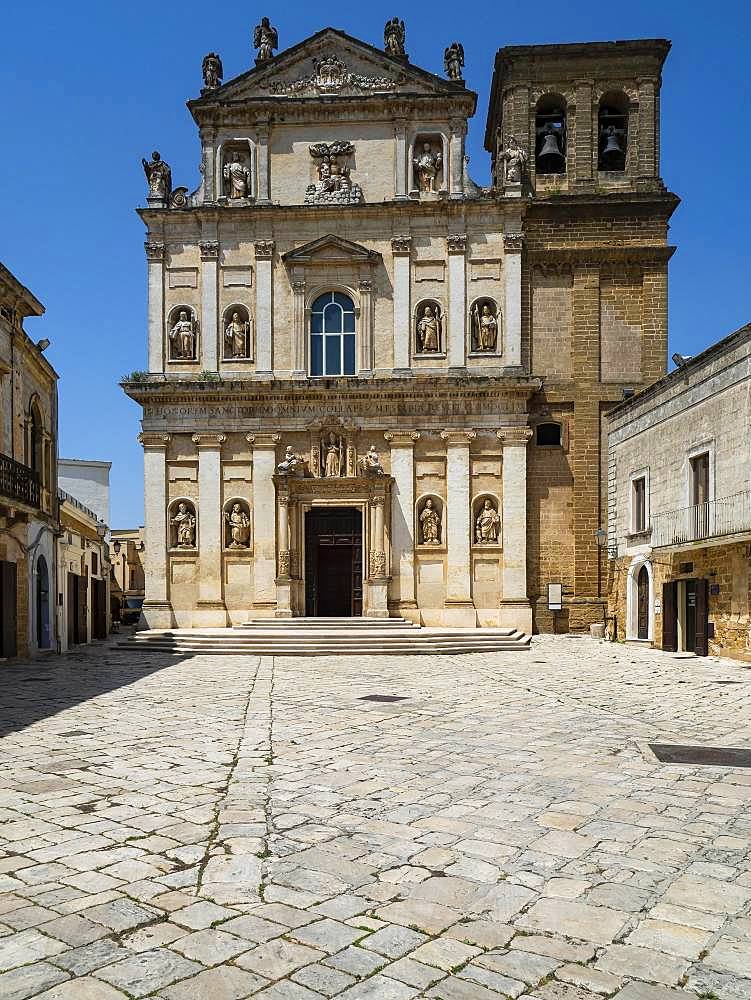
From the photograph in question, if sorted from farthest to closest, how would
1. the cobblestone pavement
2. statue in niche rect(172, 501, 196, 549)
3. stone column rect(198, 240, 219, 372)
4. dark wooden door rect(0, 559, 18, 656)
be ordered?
1. stone column rect(198, 240, 219, 372)
2. statue in niche rect(172, 501, 196, 549)
3. dark wooden door rect(0, 559, 18, 656)
4. the cobblestone pavement

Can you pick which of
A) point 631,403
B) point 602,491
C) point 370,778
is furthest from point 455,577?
point 370,778

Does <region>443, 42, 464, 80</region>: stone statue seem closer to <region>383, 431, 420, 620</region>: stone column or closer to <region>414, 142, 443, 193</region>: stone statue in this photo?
<region>414, 142, 443, 193</region>: stone statue

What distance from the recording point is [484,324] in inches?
983

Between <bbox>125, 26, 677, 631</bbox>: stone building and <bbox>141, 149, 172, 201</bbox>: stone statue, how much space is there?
0.21ft

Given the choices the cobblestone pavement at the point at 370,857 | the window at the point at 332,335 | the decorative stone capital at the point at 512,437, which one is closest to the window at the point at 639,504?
the decorative stone capital at the point at 512,437

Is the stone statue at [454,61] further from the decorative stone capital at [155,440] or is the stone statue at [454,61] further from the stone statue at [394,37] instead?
the decorative stone capital at [155,440]

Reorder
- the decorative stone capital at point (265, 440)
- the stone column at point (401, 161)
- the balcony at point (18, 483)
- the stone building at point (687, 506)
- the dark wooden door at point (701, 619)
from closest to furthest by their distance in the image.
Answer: the stone building at point (687, 506), the balcony at point (18, 483), the dark wooden door at point (701, 619), the decorative stone capital at point (265, 440), the stone column at point (401, 161)

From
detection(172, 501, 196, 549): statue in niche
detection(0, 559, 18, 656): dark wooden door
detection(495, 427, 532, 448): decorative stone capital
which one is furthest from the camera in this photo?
detection(172, 501, 196, 549): statue in niche

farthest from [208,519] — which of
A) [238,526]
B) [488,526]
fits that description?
[488,526]

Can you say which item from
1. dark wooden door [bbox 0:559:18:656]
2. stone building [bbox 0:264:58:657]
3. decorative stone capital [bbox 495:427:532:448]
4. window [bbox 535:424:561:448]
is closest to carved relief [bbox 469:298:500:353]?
decorative stone capital [bbox 495:427:532:448]

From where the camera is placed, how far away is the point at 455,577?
79.9 feet

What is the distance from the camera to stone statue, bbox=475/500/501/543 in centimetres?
2464

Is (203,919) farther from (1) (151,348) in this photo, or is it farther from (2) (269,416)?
(1) (151,348)

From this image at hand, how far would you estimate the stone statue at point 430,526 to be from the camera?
24.7 metres
